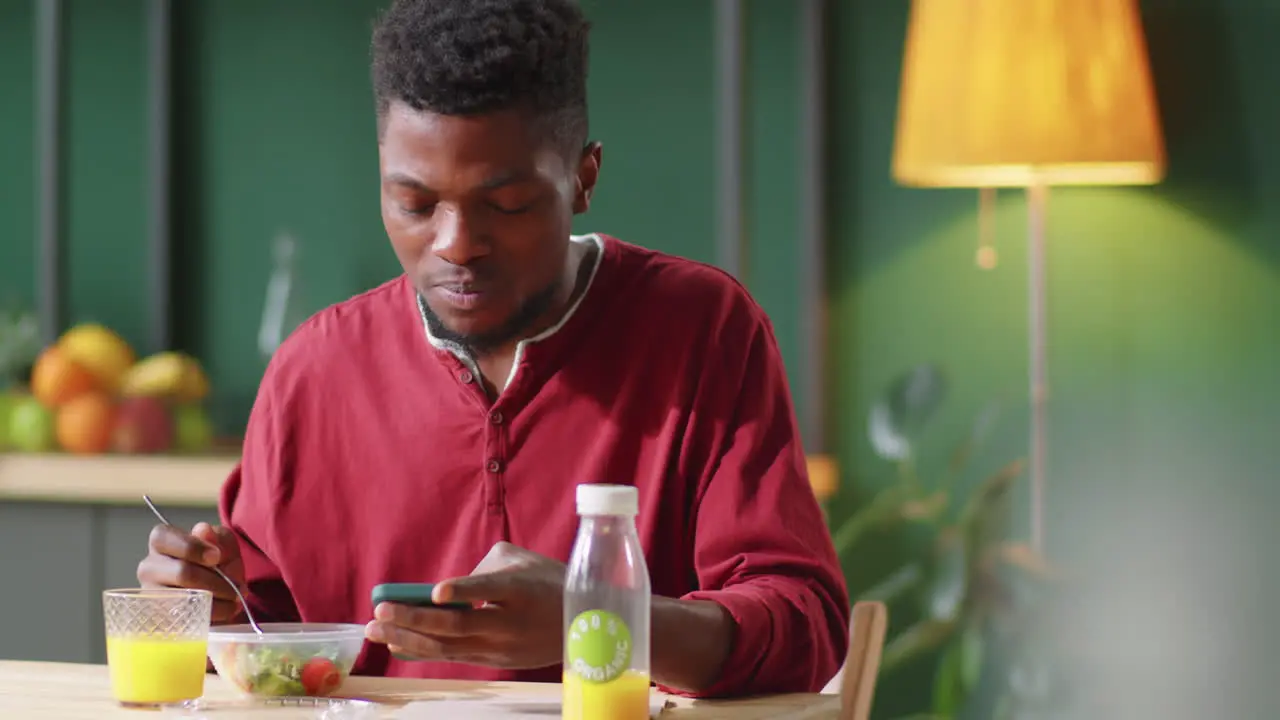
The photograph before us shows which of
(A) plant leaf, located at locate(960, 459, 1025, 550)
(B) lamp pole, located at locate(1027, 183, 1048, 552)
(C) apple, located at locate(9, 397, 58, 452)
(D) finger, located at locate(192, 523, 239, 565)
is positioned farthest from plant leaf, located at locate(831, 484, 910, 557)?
(D) finger, located at locate(192, 523, 239, 565)

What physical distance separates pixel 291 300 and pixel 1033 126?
155 cm

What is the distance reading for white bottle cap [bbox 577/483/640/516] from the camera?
3.55 ft

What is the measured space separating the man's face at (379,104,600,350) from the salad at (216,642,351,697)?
1.03 ft

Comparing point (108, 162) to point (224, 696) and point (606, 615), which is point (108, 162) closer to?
point (224, 696)

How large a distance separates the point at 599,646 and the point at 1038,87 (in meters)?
1.92

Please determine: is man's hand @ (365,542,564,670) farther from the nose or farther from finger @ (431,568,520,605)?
the nose

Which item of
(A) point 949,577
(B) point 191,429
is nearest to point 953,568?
(A) point 949,577

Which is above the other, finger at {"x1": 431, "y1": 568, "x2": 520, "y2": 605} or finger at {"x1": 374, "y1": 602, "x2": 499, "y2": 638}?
finger at {"x1": 431, "y1": 568, "x2": 520, "y2": 605}

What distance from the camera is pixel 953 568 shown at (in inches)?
120

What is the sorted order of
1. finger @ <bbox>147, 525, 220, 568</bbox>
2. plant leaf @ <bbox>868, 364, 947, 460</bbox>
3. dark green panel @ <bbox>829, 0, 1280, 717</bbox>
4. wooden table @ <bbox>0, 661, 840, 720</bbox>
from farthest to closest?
plant leaf @ <bbox>868, 364, 947, 460</bbox>
dark green panel @ <bbox>829, 0, 1280, 717</bbox>
finger @ <bbox>147, 525, 220, 568</bbox>
wooden table @ <bbox>0, 661, 840, 720</bbox>

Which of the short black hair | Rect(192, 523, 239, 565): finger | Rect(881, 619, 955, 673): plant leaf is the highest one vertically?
Answer: the short black hair

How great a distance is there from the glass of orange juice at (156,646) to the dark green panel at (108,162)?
2.36m

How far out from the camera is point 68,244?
3555 millimetres

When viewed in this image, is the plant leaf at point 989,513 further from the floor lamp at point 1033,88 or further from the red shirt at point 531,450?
the red shirt at point 531,450
